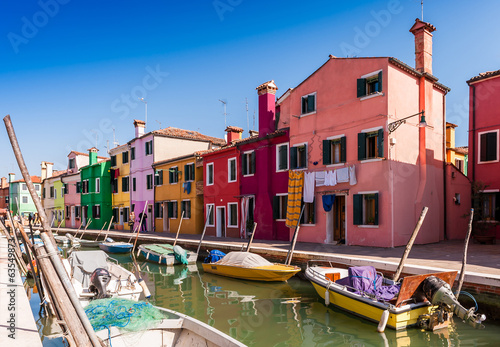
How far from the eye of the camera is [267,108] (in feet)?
74.0

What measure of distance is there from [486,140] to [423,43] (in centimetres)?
605

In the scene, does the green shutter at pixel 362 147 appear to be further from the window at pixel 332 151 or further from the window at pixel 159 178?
the window at pixel 159 178

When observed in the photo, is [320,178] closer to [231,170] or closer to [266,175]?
[266,175]

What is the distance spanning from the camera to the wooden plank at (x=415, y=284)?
8492 mm

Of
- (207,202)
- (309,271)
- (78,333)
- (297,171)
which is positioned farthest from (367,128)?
(78,333)

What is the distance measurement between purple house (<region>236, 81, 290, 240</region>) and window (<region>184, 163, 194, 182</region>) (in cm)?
601

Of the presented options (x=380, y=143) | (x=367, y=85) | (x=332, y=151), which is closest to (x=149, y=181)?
(x=332, y=151)

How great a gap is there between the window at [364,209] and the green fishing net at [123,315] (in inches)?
472

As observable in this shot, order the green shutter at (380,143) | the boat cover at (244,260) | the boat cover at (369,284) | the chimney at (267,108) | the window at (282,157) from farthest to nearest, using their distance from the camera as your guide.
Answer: the chimney at (267,108), the window at (282,157), the green shutter at (380,143), the boat cover at (244,260), the boat cover at (369,284)

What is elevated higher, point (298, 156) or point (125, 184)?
point (298, 156)

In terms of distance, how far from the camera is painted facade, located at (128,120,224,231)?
3259 centimetres

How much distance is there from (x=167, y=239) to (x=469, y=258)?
1683cm

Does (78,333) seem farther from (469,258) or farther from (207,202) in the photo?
(207,202)

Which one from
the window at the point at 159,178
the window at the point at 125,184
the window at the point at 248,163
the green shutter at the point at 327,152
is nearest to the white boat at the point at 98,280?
the green shutter at the point at 327,152
